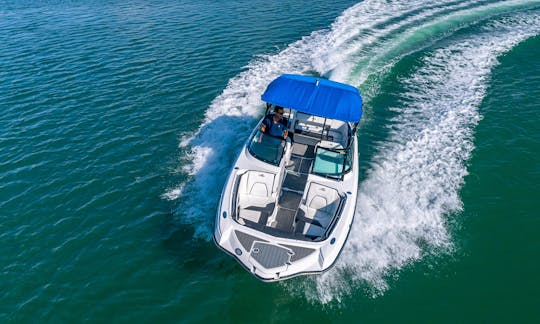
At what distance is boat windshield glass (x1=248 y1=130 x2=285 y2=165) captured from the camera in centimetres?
1542

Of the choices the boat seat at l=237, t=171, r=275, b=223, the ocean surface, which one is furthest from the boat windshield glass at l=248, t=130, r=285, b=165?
the ocean surface

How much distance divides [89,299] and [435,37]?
30.6 metres

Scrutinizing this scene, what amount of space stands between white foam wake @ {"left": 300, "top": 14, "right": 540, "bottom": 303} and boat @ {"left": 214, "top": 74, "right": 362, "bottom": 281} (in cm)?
161

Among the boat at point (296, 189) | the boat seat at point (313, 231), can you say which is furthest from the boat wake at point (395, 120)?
the boat at point (296, 189)

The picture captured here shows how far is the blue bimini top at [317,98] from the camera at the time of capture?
14828 mm

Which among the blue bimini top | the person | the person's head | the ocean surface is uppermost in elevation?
the blue bimini top

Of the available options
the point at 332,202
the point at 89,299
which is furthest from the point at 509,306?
the point at 89,299

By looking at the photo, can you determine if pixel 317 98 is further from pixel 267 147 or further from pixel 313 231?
pixel 313 231

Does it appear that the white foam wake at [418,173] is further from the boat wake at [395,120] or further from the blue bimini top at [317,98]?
the blue bimini top at [317,98]

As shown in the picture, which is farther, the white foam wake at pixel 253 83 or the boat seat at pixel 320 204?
the white foam wake at pixel 253 83

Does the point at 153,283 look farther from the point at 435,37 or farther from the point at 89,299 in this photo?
the point at 435,37

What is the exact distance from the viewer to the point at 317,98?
15383mm

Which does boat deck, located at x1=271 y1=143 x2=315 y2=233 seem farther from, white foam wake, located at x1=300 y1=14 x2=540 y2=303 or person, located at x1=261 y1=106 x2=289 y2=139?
white foam wake, located at x1=300 y1=14 x2=540 y2=303

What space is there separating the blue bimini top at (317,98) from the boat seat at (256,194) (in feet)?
10.9
